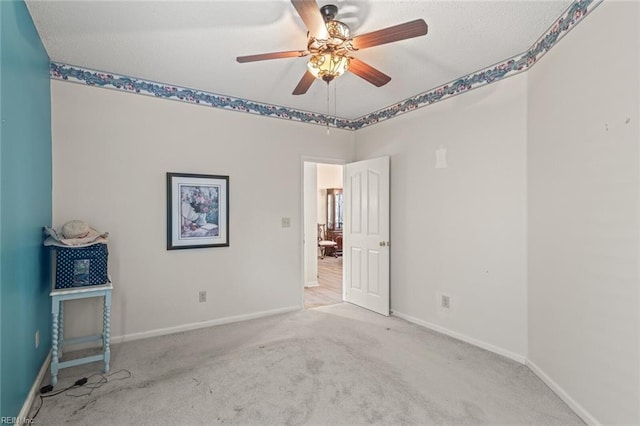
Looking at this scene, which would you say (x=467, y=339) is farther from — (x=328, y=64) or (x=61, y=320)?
(x=61, y=320)

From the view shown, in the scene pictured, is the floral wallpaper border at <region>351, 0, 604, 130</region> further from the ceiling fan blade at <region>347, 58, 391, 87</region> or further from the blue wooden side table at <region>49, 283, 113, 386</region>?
the blue wooden side table at <region>49, 283, 113, 386</region>

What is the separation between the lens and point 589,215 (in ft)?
6.54

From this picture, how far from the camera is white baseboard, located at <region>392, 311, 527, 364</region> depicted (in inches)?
110

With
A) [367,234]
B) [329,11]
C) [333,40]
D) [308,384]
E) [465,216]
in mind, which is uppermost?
[329,11]

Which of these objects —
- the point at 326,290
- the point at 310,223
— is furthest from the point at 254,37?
the point at 326,290

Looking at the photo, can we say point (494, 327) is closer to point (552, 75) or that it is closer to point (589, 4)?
point (552, 75)

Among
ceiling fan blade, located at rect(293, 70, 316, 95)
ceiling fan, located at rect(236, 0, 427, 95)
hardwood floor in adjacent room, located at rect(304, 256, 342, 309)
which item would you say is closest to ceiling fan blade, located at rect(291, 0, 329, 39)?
ceiling fan, located at rect(236, 0, 427, 95)

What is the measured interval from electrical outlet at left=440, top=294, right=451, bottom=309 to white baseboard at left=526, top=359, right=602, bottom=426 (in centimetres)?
85

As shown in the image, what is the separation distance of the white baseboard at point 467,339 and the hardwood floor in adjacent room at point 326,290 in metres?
1.10

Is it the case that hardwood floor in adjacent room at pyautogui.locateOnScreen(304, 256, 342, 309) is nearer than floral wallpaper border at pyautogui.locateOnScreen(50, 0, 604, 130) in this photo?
No

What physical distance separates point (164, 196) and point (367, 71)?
2389 millimetres

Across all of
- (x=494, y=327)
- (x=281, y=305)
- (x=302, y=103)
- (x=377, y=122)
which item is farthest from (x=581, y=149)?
(x=281, y=305)


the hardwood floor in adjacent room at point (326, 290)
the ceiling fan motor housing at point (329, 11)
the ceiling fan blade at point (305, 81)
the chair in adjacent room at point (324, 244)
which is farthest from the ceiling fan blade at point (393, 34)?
the chair in adjacent room at point (324, 244)

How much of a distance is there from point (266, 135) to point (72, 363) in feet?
9.42
